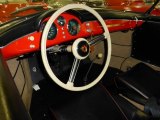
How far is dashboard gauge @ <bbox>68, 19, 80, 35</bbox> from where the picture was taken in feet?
4.99

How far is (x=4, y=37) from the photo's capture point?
132cm

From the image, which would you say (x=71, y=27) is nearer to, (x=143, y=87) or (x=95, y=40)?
(x=95, y=40)

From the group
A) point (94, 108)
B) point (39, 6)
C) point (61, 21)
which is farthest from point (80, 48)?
point (39, 6)

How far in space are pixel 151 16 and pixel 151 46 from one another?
0.32 m

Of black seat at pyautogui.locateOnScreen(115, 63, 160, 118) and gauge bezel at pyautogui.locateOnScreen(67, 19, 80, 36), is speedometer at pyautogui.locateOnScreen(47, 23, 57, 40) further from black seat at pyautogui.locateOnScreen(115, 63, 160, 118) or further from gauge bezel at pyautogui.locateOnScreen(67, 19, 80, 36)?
black seat at pyautogui.locateOnScreen(115, 63, 160, 118)

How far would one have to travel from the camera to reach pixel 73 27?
1563 millimetres

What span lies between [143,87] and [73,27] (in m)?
0.79

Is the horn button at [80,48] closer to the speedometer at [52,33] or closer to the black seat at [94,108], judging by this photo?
the speedometer at [52,33]

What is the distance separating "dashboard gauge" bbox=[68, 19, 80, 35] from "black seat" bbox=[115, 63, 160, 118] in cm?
58

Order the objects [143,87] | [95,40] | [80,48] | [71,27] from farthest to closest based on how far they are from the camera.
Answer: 1. [143,87]
2. [71,27]
3. [95,40]
4. [80,48]

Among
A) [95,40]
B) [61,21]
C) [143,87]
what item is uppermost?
[61,21]

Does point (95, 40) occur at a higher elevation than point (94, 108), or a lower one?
higher

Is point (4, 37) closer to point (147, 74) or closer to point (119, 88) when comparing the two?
point (119, 88)

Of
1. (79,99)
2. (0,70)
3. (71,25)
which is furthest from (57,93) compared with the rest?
(0,70)
